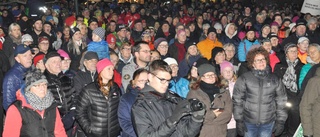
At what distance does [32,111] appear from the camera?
444cm

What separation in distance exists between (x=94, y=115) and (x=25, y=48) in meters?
1.86

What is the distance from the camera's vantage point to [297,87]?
671 centimetres

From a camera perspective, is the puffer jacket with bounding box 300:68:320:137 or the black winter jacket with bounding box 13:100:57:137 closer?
the black winter jacket with bounding box 13:100:57:137

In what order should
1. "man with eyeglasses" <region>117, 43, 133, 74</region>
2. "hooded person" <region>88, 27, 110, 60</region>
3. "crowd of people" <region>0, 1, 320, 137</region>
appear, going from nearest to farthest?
"crowd of people" <region>0, 1, 320, 137</region>, "hooded person" <region>88, 27, 110, 60</region>, "man with eyeglasses" <region>117, 43, 133, 74</region>

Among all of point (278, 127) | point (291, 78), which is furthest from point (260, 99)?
point (291, 78)

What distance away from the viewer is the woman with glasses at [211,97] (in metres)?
5.43

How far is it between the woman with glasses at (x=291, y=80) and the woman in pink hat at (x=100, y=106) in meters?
3.17

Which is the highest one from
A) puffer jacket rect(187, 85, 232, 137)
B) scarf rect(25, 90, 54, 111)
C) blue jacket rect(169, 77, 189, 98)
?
scarf rect(25, 90, 54, 111)

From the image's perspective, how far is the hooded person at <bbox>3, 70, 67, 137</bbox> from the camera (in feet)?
14.2

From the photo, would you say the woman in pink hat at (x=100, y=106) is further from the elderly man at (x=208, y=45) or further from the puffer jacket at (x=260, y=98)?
the elderly man at (x=208, y=45)

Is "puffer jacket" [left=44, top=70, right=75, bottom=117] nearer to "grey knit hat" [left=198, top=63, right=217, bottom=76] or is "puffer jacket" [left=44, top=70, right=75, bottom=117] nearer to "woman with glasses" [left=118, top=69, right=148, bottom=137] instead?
"woman with glasses" [left=118, top=69, right=148, bottom=137]

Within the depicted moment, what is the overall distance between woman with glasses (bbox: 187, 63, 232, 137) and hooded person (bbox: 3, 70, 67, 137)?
198 centimetres

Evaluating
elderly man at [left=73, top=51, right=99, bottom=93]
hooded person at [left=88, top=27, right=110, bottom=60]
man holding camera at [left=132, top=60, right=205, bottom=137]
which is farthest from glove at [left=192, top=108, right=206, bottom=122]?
hooded person at [left=88, top=27, right=110, bottom=60]

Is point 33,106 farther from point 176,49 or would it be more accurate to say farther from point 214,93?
point 176,49
